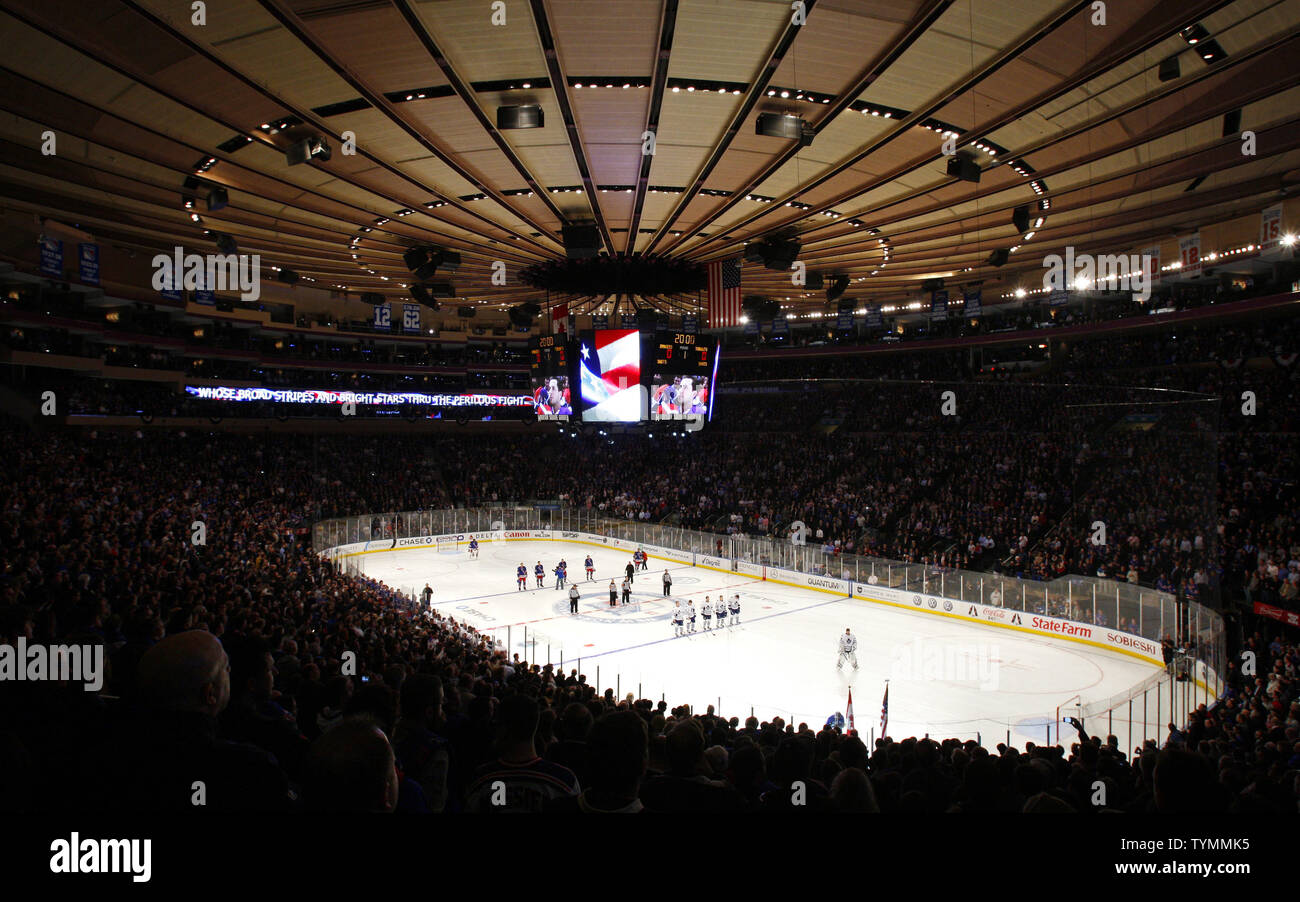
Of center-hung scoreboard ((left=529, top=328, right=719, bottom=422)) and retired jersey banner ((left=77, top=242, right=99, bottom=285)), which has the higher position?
retired jersey banner ((left=77, top=242, right=99, bottom=285))

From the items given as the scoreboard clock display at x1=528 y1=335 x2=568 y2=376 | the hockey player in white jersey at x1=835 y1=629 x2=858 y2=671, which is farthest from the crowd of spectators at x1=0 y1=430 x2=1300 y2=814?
the scoreboard clock display at x1=528 y1=335 x2=568 y2=376

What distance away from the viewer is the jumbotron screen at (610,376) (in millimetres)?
17781

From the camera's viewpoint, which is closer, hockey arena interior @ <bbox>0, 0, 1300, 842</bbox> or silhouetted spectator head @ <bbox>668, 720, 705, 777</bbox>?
silhouetted spectator head @ <bbox>668, 720, 705, 777</bbox>

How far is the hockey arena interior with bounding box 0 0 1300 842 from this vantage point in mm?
4422

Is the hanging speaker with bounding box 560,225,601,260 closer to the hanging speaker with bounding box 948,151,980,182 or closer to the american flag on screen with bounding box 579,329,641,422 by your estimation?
the american flag on screen with bounding box 579,329,641,422

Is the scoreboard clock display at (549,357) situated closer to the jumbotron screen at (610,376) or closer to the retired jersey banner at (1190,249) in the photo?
the jumbotron screen at (610,376)

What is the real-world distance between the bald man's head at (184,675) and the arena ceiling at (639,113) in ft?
23.1

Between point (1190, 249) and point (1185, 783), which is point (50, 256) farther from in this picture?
point (1190, 249)

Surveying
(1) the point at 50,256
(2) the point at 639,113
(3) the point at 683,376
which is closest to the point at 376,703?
(2) the point at 639,113

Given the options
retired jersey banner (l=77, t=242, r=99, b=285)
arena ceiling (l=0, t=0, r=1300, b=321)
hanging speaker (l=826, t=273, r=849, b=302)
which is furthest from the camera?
hanging speaker (l=826, t=273, r=849, b=302)

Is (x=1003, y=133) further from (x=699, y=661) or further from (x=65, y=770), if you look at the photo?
(x=699, y=661)

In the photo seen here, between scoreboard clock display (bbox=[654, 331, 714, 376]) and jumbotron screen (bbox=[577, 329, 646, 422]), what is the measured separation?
2.03 ft
